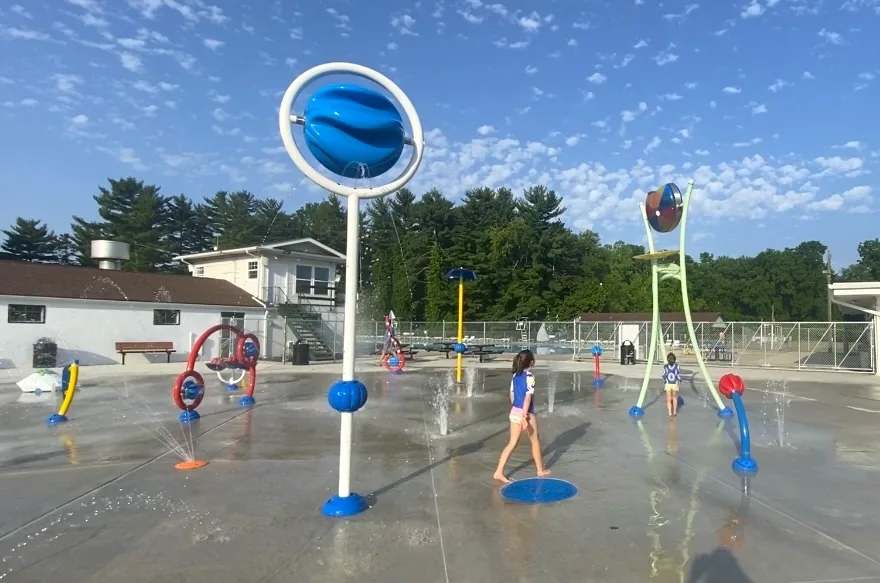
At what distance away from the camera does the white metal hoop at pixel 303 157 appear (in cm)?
557

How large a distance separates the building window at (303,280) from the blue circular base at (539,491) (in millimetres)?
26689

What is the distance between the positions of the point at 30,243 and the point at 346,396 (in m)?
67.0

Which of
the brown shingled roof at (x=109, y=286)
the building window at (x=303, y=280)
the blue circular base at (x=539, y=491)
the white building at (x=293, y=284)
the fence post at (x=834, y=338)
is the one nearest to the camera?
the blue circular base at (x=539, y=491)

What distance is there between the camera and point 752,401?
1346cm

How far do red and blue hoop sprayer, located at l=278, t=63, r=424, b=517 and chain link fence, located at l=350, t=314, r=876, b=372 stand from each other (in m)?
12.0

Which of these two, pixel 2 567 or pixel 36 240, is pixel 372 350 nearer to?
pixel 2 567

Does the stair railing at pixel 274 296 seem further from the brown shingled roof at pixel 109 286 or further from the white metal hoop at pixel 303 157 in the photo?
the white metal hoop at pixel 303 157

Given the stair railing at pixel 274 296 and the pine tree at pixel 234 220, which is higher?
the pine tree at pixel 234 220

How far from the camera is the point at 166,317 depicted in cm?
2591

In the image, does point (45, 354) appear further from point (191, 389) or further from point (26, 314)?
point (191, 389)

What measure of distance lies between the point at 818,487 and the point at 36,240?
2726 inches

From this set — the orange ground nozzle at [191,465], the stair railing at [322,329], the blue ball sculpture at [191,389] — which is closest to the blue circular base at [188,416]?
the blue ball sculpture at [191,389]

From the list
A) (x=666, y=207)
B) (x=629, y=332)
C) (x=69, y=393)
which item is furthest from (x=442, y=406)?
(x=629, y=332)

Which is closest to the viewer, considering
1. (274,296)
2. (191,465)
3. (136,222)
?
(191,465)
